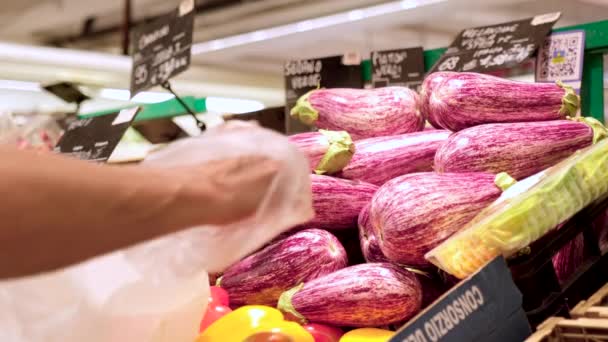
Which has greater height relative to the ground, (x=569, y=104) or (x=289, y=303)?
(x=569, y=104)

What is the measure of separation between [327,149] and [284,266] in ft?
0.92

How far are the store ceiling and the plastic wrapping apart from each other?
456cm

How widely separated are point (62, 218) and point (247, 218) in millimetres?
235

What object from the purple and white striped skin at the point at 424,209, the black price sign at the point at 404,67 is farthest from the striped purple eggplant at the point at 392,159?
the black price sign at the point at 404,67

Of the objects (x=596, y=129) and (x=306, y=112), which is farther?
(x=306, y=112)

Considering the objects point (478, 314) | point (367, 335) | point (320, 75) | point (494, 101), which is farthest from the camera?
point (320, 75)

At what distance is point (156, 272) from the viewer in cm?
88

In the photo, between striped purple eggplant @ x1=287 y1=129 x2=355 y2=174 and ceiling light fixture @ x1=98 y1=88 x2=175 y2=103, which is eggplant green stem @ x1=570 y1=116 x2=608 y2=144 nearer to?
striped purple eggplant @ x1=287 y1=129 x2=355 y2=174

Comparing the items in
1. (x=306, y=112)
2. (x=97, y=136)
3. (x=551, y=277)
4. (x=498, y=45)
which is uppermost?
(x=498, y=45)

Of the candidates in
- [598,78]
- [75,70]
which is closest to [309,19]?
[75,70]

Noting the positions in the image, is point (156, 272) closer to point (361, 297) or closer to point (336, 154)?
point (361, 297)

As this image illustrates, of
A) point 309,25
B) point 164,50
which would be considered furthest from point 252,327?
point 309,25

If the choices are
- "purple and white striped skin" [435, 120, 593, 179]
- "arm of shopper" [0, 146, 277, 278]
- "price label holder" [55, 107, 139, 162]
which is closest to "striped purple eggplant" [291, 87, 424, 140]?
"purple and white striped skin" [435, 120, 593, 179]

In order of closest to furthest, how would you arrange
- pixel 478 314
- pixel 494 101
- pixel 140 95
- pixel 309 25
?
pixel 478 314
pixel 494 101
pixel 309 25
pixel 140 95
